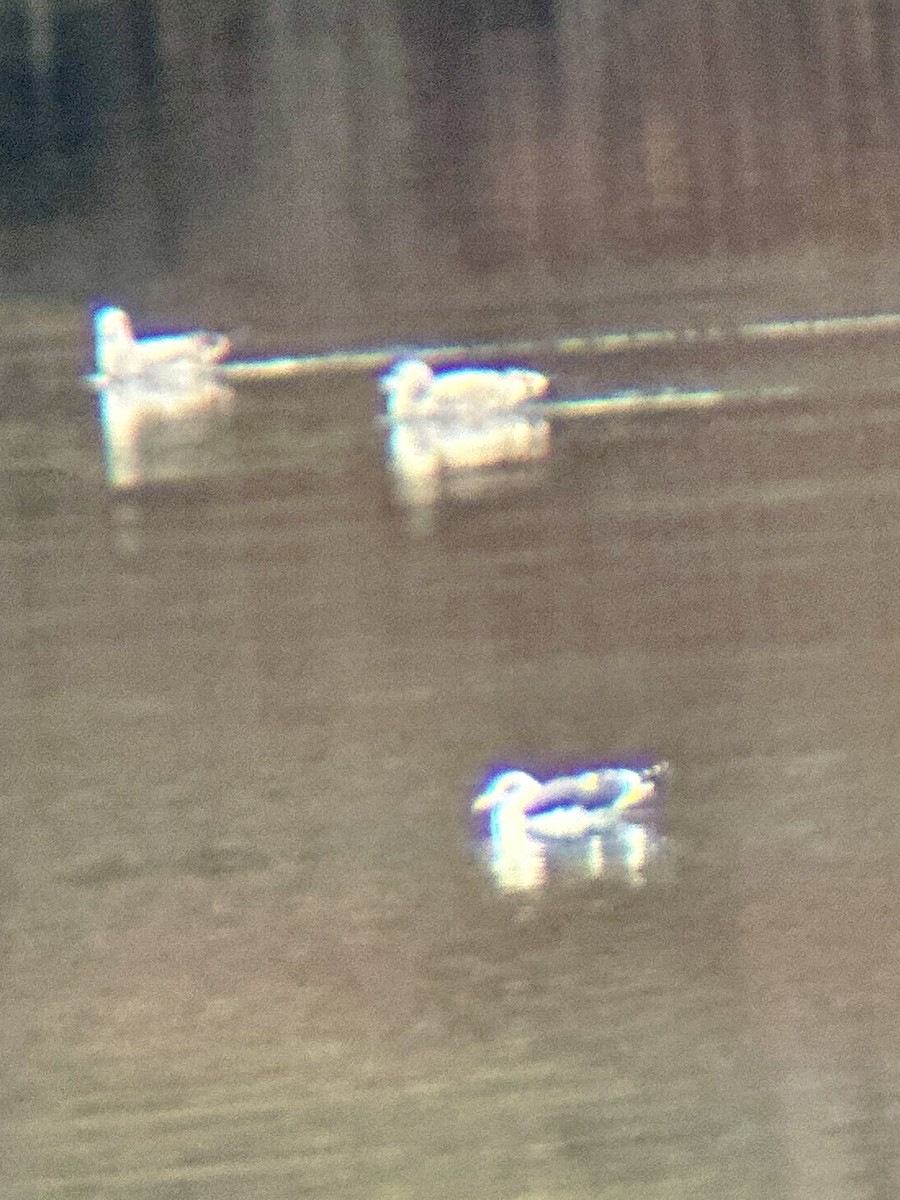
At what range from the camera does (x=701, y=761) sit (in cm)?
236

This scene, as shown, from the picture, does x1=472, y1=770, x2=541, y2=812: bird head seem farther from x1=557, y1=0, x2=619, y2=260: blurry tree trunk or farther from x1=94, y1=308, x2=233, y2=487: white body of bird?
x1=557, y1=0, x2=619, y2=260: blurry tree trunk

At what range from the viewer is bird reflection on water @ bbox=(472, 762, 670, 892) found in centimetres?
215

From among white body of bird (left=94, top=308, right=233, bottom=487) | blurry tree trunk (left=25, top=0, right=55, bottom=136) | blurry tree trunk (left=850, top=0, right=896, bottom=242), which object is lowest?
white body of bird (left=94, top=308, right=233, bottom=487)

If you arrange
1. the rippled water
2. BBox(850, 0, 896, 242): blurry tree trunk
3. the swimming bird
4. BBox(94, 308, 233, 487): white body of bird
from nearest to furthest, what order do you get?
the rippled water → BBox(94, 308, 233, 487): white body of bird → the swimming bird → BBox(850, 0, 896, 242): blurry tree trunk

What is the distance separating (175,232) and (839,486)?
88.9 inches

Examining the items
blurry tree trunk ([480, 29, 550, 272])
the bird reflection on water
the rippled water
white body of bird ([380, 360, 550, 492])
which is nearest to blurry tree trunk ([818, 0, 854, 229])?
blurry tree trunk ([480, 29, 550, 272])

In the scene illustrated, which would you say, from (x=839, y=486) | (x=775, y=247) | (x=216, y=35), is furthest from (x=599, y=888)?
(x=216, y=35)

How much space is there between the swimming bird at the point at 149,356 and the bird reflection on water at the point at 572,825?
1730mm

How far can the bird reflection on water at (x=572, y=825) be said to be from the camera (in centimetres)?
215

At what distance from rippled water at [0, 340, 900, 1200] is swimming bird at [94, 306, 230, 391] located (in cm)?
45

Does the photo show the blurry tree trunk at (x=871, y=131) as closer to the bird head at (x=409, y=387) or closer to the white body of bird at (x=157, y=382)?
the bird head at (x=409, y=387)

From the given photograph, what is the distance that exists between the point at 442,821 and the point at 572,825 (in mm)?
129

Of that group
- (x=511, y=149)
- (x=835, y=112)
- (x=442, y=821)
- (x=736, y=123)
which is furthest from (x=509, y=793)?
(x=835, y=112)

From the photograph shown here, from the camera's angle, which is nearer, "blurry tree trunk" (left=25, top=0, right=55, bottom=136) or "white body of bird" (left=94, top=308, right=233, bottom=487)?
"white body of bird" (left=94, top=308, right=233, bottom=487)
